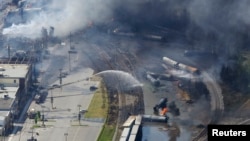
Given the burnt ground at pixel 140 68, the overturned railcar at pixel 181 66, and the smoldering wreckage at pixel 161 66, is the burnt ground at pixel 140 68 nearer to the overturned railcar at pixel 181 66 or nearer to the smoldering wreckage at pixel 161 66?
the smoldering wreckage at pixel 161 66

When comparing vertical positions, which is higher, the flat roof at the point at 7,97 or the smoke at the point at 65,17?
the smoke at the point at 65,17

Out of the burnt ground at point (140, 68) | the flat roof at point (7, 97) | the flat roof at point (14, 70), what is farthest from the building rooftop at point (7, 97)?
the burnt ground at point (140, 68)

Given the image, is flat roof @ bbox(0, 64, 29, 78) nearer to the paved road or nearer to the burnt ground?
the paved road

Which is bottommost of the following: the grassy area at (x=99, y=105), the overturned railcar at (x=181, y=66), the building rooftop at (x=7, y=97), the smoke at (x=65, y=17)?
the grassy area at (x=99, y=105)

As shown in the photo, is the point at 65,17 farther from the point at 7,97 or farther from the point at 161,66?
the point at 7,97

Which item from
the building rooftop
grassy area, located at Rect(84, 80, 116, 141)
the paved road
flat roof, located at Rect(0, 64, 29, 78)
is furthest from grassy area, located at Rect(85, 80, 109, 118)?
flat roof, located at Rect(0, 64, 29, 78)

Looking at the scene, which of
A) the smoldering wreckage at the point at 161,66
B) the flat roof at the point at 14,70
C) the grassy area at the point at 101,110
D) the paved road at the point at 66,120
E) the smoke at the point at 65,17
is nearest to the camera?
the paved road at the point at 66,120
